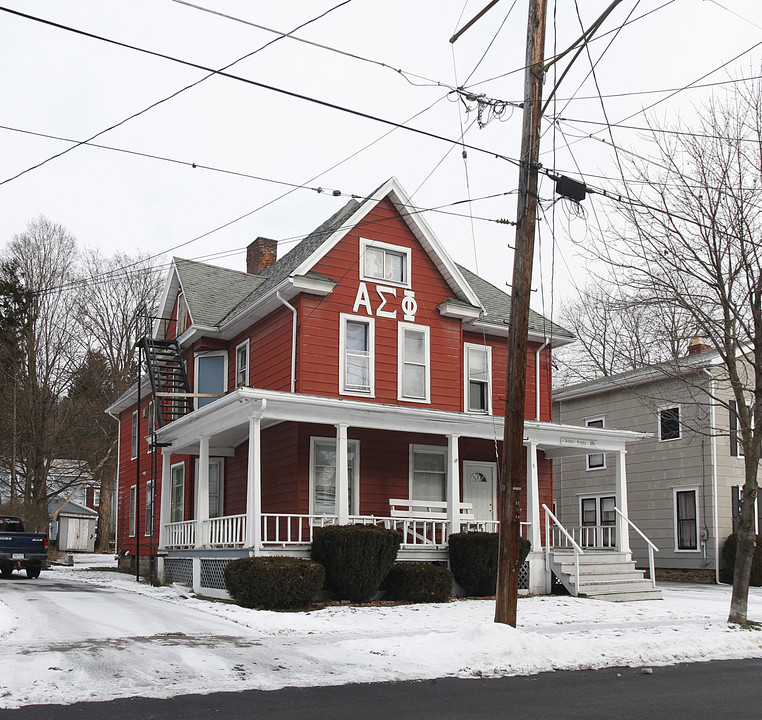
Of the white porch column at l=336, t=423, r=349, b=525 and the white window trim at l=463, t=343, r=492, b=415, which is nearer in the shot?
the white porch column at l=336, t=423, r=349, b=525

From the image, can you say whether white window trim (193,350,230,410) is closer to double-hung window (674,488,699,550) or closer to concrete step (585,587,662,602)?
concrete step (585,587,662,602)

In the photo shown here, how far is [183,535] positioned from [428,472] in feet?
20.6

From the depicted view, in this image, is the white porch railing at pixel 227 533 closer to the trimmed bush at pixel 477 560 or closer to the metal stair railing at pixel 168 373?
the trimmed bush at pixel 477 560

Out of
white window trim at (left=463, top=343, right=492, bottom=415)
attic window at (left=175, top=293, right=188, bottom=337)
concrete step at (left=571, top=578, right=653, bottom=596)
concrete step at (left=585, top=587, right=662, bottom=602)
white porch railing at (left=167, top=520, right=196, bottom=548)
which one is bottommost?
concrete step at (left=585, top=587, right=662, bottom=602)

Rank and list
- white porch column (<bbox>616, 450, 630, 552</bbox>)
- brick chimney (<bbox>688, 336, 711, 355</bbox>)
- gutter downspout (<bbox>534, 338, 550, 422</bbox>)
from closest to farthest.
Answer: white porch column (<bbox>616, 450, 630, 552</bbox>) → gutter downspout (<bbox>534, 338, 550, 422</bbox>) → brick chimney (<bbox>688, 336, 711, 355</bbox>)

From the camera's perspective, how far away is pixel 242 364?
23438 mm

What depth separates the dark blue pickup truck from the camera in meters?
23.6

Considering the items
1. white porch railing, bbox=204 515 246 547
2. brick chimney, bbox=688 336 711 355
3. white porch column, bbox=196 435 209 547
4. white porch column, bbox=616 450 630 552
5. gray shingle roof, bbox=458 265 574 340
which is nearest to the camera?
white porch railing, bbox=204 515 246 547

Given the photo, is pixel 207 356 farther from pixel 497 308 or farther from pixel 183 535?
pixel 497 308

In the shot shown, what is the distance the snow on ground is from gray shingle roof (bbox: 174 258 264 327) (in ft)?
30.0

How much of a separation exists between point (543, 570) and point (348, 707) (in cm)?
1287

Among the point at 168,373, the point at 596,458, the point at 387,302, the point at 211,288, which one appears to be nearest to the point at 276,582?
the point at 387,302

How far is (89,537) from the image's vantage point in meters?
55.3

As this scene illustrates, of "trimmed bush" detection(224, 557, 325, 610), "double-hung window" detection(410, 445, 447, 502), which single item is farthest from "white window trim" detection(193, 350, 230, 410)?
"trimmed bush" detection(224, 557, 325, 610)
